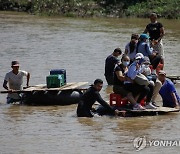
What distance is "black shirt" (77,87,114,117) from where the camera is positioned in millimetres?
14672

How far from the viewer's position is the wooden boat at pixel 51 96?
16.5 meters

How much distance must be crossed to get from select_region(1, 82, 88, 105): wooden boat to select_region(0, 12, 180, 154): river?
21cm

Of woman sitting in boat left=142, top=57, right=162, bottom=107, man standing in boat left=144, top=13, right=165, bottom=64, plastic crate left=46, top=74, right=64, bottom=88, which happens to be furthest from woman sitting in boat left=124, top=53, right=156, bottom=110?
man standing in boat left=144, top=13, right=165, bottom=64

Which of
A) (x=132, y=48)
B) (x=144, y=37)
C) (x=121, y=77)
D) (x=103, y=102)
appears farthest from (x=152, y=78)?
(x=132, y=48)

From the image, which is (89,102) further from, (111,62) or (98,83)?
(111,62)

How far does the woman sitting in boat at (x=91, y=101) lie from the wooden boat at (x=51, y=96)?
1.53 meters

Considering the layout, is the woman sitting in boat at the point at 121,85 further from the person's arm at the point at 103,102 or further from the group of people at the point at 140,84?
the person's arm at the point at 103,102

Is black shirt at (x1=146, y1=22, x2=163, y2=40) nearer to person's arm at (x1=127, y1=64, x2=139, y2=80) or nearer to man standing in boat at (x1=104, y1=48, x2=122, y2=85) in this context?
man standing in boat at (x1=104, y1=48, x2=122, y2=85)


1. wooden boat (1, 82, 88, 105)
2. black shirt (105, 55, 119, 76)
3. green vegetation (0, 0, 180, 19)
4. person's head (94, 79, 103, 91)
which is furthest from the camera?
green vegetation (0, 0, 180, 19)

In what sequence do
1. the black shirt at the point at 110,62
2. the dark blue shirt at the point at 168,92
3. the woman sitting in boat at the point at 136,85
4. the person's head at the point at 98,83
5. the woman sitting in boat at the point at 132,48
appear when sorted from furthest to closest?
the black shirt at the point at 110,62 < the woman sitting in boat at the point at 132,48 < the dark blue shirt at the point at 168,92 < the woman sitting in boat at the point at 136,85 < the person's head at the point at 98,83

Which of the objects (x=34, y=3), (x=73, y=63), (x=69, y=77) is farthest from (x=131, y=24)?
(x=69, y=77)

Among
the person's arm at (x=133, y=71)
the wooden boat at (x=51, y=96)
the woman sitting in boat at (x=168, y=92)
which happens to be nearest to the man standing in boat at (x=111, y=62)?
the wooden boat at (x=51, y=96)

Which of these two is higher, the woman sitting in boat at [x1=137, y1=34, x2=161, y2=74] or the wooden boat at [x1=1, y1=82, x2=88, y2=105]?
the woman sitting in boat at [x1=137, y1=34, x2=161, y2=74]

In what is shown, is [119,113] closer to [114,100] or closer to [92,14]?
[114,100]
